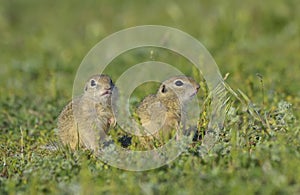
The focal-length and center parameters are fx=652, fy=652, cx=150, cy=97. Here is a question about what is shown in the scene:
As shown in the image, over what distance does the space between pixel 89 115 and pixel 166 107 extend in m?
0.61

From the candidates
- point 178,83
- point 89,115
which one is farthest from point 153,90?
point 89,115

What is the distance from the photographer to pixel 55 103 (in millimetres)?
7027

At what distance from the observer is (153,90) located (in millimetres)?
6578

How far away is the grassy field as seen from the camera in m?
3.86

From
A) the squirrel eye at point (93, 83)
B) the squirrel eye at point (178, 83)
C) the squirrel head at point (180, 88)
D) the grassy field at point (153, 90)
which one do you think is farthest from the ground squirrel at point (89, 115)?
the squirrel eye at point (178, 83)

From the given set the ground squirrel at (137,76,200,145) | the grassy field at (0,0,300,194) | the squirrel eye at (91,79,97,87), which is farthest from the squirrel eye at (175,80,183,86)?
the squirrel eye at (91,79,97,87)

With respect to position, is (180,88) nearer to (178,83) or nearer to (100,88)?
(178,83)

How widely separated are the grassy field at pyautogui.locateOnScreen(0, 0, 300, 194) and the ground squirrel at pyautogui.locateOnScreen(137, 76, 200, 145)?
37 centimetres

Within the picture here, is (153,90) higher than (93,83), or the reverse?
(153,90)

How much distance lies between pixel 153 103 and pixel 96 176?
4.03 ft

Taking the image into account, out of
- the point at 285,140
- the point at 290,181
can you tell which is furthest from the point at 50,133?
the point at 290,181

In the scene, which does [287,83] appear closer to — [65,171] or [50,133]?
[50,133]

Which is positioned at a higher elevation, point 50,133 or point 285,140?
point 50,133

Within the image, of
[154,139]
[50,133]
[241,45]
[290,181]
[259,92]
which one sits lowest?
[290,181]
